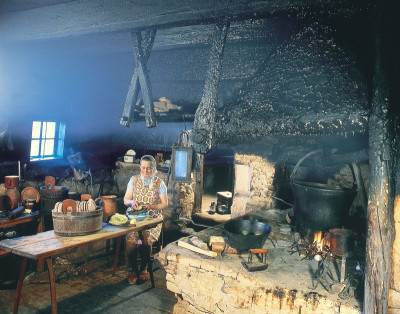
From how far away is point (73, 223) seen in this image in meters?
4.19

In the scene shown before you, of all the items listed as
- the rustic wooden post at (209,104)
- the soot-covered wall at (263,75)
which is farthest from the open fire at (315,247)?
the rustic wooden post at (209,104)

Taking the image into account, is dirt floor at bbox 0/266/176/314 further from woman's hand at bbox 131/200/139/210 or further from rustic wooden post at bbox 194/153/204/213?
rustic wooden post at bbox 194/153/204/213

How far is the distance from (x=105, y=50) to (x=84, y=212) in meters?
2.89

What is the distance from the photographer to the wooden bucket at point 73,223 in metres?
4.16

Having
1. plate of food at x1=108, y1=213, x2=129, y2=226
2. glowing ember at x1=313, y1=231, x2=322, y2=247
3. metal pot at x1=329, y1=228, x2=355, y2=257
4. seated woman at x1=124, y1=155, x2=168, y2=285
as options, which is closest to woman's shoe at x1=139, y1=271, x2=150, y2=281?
seated woman at x1=124, y1=155, x2=168, y2=285

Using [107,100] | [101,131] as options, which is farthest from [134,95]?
[101,131]

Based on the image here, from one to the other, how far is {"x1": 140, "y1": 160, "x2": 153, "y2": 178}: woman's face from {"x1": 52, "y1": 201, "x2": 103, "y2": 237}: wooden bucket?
1.54 metres

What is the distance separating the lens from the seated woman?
5.65m

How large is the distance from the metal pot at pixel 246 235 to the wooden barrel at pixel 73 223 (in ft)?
6.54

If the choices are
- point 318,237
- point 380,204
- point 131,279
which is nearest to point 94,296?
point 131,279

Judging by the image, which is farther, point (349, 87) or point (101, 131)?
point (101, 131)

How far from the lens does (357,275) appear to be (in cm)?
336

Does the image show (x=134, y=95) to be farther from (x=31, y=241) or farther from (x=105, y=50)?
(x=31, y=241)

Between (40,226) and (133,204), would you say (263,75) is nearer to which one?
(133,204)
